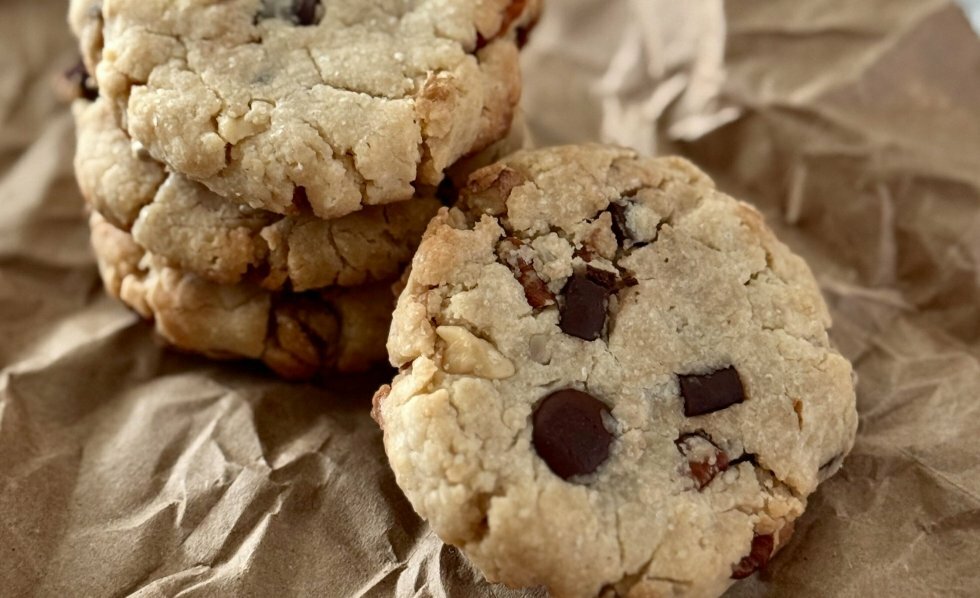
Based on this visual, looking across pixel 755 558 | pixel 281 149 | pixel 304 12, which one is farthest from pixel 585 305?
pixel 304 12

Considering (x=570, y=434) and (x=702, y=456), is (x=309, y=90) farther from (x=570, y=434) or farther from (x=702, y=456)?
(x=702, y=456)

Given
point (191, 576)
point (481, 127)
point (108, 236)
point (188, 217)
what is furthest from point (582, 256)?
point (108, 236)

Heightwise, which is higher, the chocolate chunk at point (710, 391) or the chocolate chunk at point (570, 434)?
the chocolate chunk at point (570, 434)

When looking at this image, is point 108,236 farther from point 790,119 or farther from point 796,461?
point 790,119

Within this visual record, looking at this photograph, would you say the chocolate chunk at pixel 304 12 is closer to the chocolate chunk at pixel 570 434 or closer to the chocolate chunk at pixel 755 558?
the chocolate chunk at pixel 570 434

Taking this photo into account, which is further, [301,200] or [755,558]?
[301,200]

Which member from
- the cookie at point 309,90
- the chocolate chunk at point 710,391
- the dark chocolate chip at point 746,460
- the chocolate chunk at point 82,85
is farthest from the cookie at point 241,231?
the dark chocolate chip at point 746,460

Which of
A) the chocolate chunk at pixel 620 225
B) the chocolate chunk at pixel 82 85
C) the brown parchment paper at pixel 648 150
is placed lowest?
the brown parchment paper at pixel 648 150
